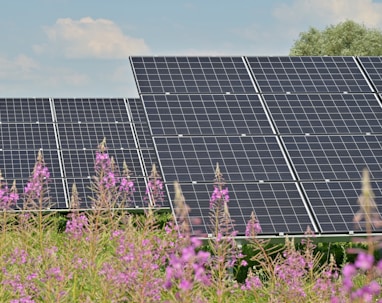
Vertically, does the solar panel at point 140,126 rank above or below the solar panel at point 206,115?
above

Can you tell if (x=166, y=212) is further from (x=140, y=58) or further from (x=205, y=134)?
(x=205, y=134)

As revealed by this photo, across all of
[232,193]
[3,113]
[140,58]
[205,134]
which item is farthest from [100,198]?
[3,113]

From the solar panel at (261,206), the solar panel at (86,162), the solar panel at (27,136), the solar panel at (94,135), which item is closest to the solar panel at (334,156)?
the solar panel at (261,206)

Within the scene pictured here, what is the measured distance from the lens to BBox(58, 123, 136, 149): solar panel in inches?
1074

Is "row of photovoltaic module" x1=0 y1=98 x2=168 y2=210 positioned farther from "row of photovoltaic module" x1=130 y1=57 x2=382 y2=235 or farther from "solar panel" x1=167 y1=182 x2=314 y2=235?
"solar panel" x1=167 y1=182 x2=314 y2=235

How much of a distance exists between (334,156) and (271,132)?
1.40 meters

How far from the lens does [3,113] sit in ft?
95.2

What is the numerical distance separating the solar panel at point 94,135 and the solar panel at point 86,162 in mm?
342

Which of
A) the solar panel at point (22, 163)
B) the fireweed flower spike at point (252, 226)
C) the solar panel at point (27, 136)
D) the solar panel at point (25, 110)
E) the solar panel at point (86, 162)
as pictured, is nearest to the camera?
the fireweed flower spike at point (252, 226)

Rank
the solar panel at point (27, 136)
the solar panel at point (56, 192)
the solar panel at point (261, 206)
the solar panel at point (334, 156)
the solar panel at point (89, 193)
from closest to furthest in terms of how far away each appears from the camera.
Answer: the solar panel at point (261, 206)
the solar panel at point (334, 156)
the solar panel at point (56, 192)
the solar panel at point (89, 193)
the solar panel at point (27, 136)

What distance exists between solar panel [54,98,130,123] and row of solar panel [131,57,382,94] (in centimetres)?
1031

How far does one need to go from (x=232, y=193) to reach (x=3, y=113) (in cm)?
1617

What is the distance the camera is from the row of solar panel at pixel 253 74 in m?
18.2

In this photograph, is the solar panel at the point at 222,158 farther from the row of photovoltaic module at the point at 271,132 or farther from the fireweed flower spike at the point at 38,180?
the fireweed flower spike at the point at 38,180
